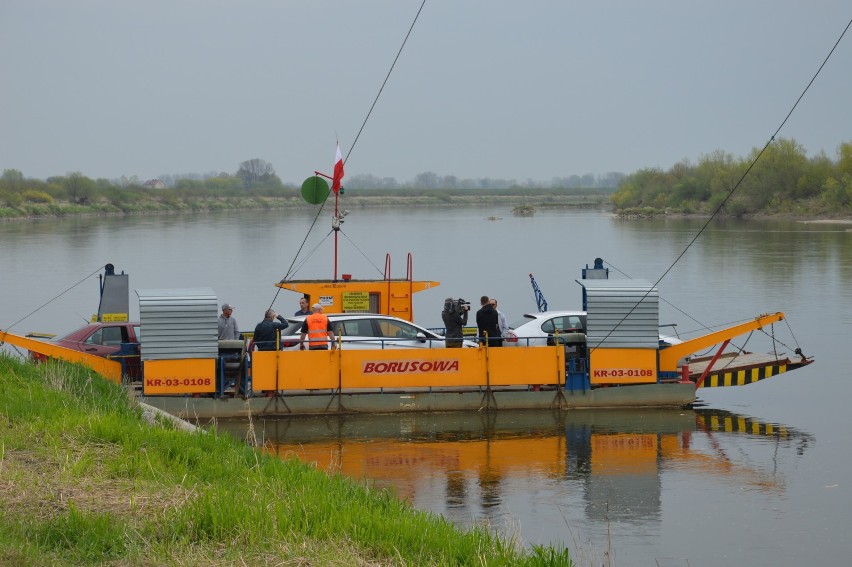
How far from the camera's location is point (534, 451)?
53.1ft

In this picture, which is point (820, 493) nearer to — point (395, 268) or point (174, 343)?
point (174, 343)

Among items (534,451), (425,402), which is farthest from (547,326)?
(534,451)

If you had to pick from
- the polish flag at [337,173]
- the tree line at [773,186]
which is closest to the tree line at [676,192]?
the tree line at [773,186]

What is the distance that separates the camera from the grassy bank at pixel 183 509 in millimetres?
7941

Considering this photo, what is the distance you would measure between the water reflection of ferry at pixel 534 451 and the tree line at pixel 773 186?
8178 cm

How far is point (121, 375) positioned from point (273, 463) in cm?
744

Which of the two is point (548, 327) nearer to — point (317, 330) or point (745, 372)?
point (745, 372)

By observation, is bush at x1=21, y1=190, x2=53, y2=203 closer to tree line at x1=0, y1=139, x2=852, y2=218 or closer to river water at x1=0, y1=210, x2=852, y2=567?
tree line at x1=0, y1=139, x2=852, y2=218

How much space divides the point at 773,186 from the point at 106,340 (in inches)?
3714

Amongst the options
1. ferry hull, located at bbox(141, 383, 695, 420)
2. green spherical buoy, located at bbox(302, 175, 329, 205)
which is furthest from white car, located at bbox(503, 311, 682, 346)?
green spherical buoy, located at bbox(302, 175, 329, 205)

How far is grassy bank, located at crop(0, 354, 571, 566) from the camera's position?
7941 millimetres

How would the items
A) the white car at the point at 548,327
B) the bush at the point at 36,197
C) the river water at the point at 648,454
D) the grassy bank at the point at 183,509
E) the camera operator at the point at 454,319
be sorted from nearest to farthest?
the grassy bank at the point at 183,509, the river water at the point at 648,454, the camera operator at the point at 454,319, the white car at the point at 548,327, the bush at the point at 36,197

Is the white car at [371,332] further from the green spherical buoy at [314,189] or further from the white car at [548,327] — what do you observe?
the green spherical buoy at [314,189]

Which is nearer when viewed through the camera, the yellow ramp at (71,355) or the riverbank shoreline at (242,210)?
the yellow ramp at (71,355)
